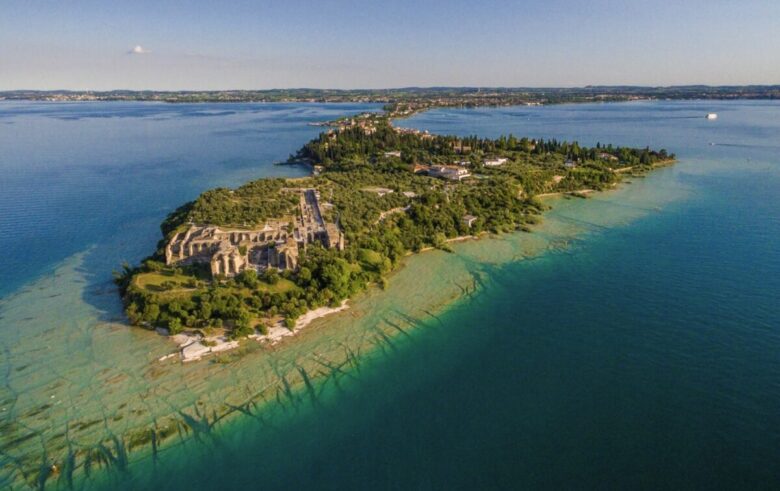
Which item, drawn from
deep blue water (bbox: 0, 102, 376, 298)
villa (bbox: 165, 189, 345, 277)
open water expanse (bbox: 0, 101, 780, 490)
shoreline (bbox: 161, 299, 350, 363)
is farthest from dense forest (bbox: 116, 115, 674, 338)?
deep blue water (bbox: 0, 102, 376, 298)

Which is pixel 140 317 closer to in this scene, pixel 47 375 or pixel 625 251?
pixel 47 375

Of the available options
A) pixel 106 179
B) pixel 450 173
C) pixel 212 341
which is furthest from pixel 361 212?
pixel 106 179

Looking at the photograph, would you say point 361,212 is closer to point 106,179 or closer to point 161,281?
point 161,281

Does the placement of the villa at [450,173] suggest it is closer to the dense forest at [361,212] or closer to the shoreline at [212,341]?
the dense forest at [361,212]

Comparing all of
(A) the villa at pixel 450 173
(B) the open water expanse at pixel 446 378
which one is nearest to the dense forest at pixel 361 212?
(A) the villa at pixel 450 173

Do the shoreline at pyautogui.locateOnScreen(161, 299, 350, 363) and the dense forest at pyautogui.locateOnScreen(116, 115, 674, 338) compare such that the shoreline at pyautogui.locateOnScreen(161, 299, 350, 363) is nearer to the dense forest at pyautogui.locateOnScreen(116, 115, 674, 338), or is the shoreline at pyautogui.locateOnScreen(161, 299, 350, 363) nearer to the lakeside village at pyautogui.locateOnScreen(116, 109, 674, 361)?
the lakeside village at pyautogui.locateOnScreen(116, 109, 674, 361)
